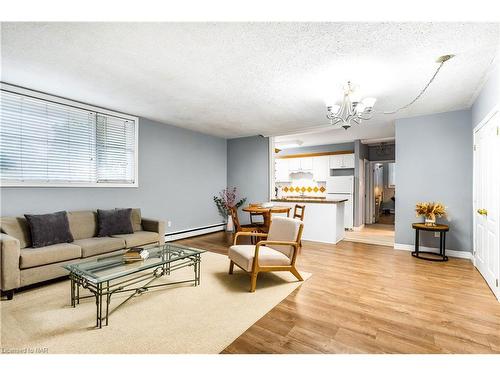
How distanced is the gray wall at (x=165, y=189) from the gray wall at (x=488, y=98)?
5343mm

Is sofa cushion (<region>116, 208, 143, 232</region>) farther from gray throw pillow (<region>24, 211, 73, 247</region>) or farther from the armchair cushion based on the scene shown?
the armchair cushion

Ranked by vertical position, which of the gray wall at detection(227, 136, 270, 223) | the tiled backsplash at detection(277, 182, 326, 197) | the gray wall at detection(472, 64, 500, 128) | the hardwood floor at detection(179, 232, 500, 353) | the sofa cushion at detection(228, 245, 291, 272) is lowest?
the hardwood floor at detection(179, 232, 500, 353)

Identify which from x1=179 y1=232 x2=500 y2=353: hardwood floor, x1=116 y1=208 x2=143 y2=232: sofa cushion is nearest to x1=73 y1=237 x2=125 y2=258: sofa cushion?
x1=116 y1=208 x2=143 y2=232: sofa cushion

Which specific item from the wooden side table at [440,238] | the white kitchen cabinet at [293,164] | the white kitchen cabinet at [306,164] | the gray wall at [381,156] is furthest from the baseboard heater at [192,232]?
the gray wall at [381,156]

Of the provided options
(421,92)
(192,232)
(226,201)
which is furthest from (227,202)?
(421,92)

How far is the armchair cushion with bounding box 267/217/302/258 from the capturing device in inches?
125

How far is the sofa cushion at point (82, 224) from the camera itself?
365 centimetres

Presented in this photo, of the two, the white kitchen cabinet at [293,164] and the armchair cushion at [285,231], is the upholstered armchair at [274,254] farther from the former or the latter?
the white kitchen cabinet at [293,164]

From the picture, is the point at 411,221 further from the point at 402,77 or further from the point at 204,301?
the point at 204,301

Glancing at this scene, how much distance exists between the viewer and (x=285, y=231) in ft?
10.9

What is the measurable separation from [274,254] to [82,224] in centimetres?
302

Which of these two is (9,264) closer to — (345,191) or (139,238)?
(139,238)

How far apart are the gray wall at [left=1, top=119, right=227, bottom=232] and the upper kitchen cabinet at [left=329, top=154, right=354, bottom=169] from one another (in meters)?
3.51
